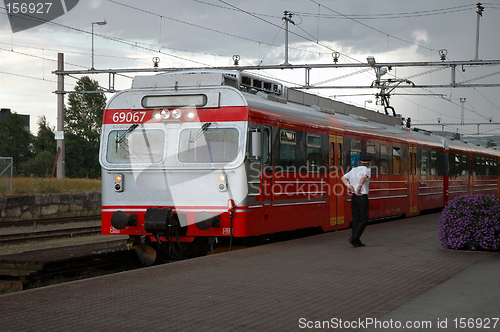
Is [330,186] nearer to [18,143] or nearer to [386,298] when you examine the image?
[386,298]

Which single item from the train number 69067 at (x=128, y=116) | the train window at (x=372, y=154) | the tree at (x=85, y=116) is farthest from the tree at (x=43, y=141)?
the train number 69067 at (x=128, y=116)

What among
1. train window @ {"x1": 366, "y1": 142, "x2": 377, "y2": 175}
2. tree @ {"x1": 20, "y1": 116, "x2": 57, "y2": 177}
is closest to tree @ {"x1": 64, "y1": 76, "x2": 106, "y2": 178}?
tree @ {"x1": 20, "y1": 116, "x2": 57, "y2": 177}

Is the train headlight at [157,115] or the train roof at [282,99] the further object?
the train roof at [282,99]

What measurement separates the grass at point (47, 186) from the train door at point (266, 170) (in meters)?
15.6

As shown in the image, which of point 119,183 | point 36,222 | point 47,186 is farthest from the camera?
point 47,186

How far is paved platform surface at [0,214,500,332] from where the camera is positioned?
567cm

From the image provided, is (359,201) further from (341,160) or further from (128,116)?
(128,116)

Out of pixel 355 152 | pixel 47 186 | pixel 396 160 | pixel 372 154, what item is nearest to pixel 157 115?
pixel 355 152

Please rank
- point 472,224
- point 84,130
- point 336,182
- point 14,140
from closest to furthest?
1. point 472,224
2. point 336,182
3. point 84,130
4. point 14,140

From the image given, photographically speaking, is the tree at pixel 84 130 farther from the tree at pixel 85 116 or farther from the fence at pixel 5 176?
the fence at pixel 5 176

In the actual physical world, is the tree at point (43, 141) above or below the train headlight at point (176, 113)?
above

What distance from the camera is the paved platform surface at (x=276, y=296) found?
567cm

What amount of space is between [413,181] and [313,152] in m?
8.57

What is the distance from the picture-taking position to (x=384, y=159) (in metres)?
18.2
